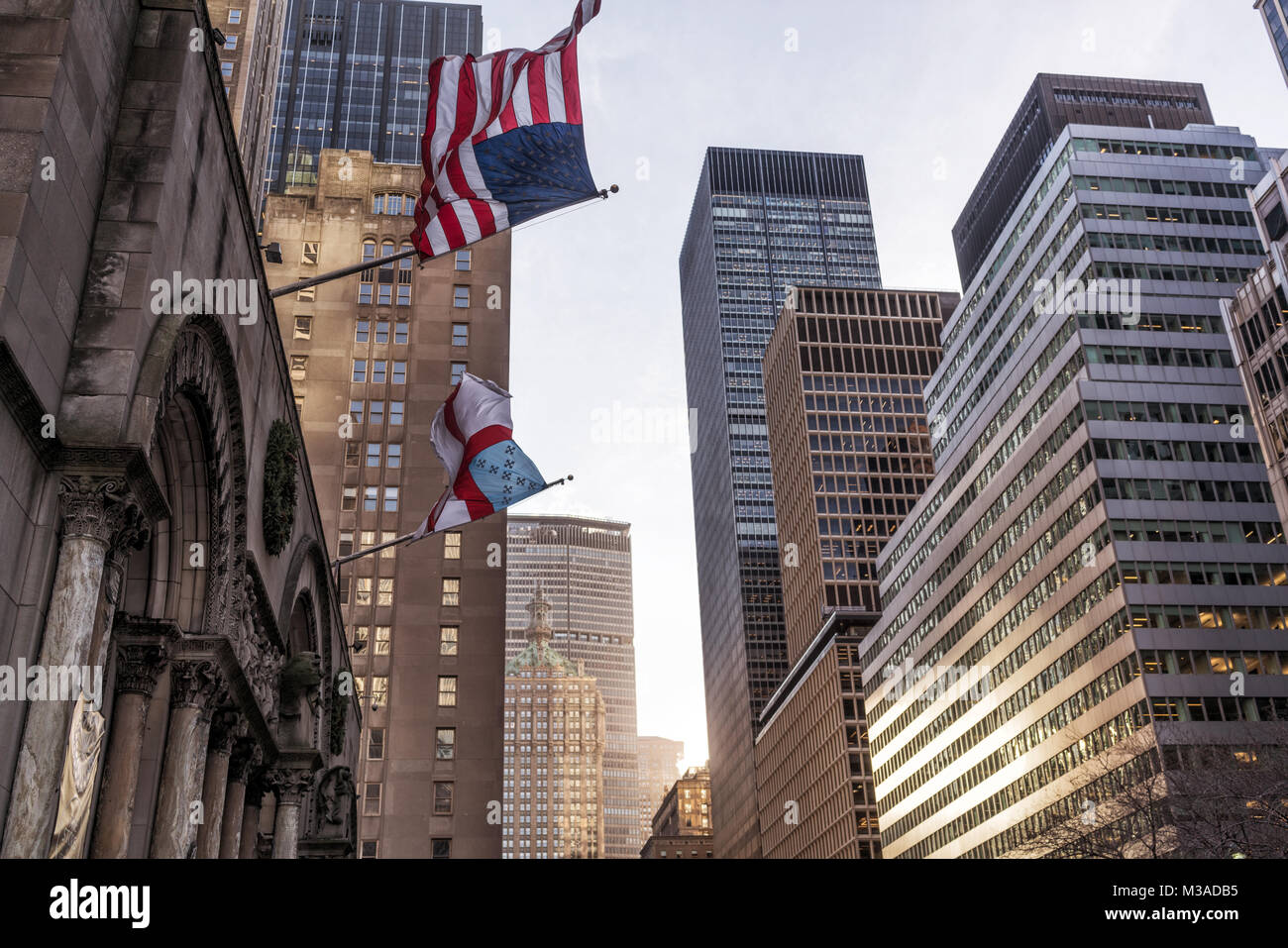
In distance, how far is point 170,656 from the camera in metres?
19.5

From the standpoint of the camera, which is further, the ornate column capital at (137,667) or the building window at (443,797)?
the building window at (443,797)

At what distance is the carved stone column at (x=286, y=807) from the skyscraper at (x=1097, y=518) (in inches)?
1808

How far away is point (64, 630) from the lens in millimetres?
14445

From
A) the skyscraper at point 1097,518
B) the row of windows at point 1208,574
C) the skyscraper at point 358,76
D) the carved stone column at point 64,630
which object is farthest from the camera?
the skyscraper at point 358,76

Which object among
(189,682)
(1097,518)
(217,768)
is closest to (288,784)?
(217,768)

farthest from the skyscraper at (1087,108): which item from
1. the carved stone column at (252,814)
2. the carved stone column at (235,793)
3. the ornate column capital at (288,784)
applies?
the carved stone column at (235,793)

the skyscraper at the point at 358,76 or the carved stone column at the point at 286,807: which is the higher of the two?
the skyscraper at the point at 358,76

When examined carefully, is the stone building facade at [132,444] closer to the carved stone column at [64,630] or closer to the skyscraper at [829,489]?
the carved stone column at [64,630]

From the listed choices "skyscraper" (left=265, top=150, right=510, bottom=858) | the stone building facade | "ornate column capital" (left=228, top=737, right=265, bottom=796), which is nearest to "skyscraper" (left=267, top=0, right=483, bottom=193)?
"skyscraper" (left=265, top=150, right=510, bottom=858)

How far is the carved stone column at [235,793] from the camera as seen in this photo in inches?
963
